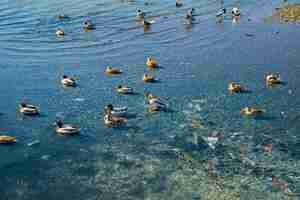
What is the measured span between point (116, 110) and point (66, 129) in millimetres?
3389

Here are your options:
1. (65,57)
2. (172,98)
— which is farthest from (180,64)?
(65,57)

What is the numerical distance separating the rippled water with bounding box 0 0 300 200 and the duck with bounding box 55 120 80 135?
0.36 metres

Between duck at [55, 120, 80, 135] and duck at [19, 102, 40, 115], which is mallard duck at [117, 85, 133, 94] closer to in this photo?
duck at [55, 120, 80, 135]

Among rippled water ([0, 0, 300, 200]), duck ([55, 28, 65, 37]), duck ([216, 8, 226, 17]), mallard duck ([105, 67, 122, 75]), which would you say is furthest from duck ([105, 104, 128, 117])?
duck ([216, 8, 226, 17])

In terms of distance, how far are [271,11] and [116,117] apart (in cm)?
2831

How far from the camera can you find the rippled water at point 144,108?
1008 inches

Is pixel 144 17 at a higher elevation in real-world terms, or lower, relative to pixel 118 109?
higher

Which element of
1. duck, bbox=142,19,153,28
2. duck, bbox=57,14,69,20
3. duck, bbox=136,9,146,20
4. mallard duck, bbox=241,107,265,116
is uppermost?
duck, bbox=57,14,69,20

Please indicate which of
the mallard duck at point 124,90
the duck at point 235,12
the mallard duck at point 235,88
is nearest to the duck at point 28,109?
the mallard duck at point 124,90

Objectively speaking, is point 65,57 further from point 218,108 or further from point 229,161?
point 229,161

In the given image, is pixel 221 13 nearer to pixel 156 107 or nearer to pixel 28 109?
pixel 156 107

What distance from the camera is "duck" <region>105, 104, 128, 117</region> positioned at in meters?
30.8

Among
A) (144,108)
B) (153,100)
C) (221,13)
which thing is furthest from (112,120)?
(221,13)

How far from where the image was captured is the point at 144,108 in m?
32.2
